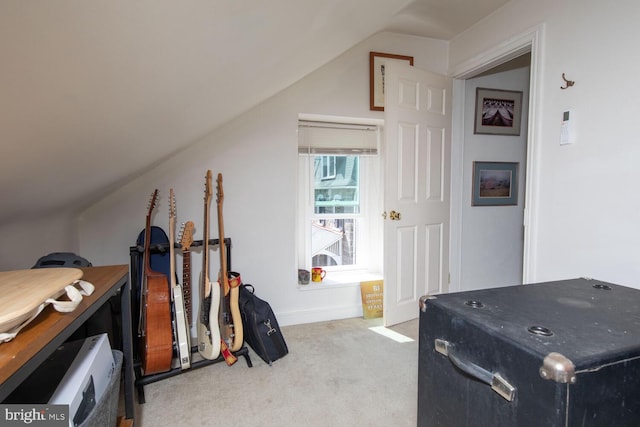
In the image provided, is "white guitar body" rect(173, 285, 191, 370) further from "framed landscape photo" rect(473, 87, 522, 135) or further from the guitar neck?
"framed landscape photo" rect(473, 87, 522, 135)

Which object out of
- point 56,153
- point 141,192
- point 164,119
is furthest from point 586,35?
point 141,192

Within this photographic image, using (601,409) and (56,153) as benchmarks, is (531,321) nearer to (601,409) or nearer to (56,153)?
(601,409)

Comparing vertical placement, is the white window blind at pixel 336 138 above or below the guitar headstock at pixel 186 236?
above

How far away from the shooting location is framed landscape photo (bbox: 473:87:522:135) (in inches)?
111

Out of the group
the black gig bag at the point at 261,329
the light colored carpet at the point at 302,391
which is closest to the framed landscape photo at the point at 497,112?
the light colored carpet at the point at 302,391

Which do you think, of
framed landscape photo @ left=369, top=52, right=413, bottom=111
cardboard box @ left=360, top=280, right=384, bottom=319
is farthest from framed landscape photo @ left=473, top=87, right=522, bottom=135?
cardboard box @ left=360, top=280, right=384, bottom=319

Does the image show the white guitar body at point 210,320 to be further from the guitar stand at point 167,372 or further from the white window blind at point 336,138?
the white window blind at point 336,138

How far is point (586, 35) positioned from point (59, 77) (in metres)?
2.21

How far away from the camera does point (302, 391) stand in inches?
68.1

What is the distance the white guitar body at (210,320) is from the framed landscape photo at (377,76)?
1.90 m

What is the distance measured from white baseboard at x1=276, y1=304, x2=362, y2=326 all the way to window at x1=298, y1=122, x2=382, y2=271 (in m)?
0.40

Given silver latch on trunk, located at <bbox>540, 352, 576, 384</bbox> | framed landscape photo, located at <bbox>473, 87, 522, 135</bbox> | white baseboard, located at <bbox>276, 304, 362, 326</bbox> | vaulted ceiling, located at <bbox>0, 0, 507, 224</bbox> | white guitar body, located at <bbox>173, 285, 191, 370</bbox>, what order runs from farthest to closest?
1. framed landscape photo, located at <bbox>473, 87, 522, 135</bbox>
2. white baseboard, located at <bbox>276, 304, 362, 326</bbox>
3. white guitar body, located at <bbox>173, 285, 191, 370</bbox>
4. silver latch on trunk, located at <bbox>540, 352, 576, 384</bbox>
5. vaulted ceiling, located at <bbox>0, 0, 507, 224</bbox>

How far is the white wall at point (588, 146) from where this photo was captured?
1.45 meters

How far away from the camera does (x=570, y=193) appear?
171cm
